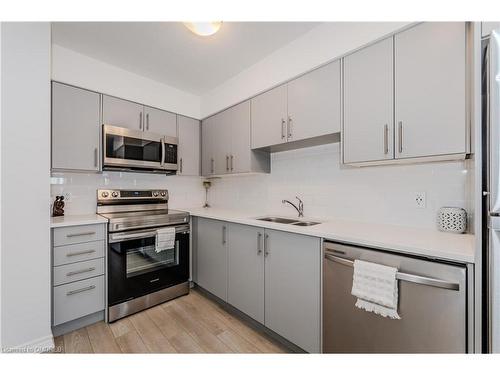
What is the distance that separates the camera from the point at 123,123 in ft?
7.61

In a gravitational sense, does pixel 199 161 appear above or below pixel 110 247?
above

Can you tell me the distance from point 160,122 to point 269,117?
1335 mm

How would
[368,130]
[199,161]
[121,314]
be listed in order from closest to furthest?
[368,130] < [121,314] < [199,161]

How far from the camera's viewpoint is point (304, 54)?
5.87ft

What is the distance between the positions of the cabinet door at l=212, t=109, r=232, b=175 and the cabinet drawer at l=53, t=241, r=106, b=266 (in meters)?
1.38

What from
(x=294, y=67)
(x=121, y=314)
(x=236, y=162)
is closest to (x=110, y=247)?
(x=121, y=314)

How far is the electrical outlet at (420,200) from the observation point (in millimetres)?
1496

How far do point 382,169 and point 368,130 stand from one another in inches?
15.5

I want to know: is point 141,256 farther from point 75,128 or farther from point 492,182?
point 492,182

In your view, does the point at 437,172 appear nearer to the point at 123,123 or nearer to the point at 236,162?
the point at 236,162

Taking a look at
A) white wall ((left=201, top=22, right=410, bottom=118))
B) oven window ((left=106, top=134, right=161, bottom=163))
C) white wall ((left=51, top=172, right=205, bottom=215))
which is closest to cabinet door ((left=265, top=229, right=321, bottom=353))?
white wall ((left=201, top=22, right=410, bottom=118))

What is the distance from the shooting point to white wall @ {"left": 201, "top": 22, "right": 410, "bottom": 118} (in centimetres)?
145

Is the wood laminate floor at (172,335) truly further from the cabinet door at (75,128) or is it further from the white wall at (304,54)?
the white wall at (304,54)

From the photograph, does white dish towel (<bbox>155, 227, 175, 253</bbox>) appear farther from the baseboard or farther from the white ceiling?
the white ceiling
